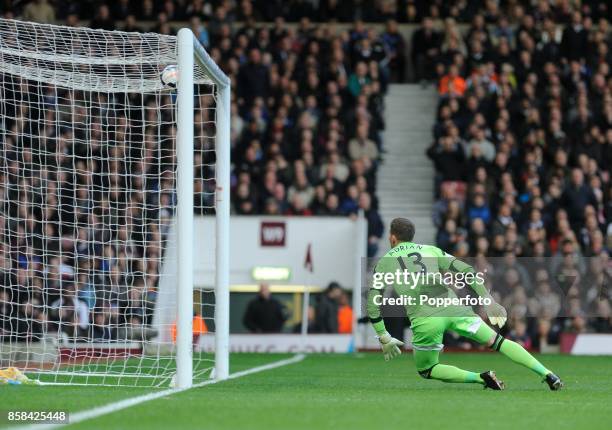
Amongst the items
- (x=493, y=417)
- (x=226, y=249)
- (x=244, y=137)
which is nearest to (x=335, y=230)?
(x=244, y=137)

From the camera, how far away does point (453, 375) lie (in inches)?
497

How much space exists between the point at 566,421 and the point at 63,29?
A: 6.90 meters

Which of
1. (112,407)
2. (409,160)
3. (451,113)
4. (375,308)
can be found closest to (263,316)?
(451,113)

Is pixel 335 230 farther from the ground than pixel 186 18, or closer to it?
closer to it

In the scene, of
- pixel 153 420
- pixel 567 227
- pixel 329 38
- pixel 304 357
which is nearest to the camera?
pixel 153 420

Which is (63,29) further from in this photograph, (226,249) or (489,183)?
(489,183)

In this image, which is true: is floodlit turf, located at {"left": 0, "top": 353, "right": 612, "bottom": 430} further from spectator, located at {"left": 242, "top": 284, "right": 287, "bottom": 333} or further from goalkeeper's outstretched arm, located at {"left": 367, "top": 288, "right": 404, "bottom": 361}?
spectator, located at {"left": 242, "top": 284, "right": 287, "bottom": 333}

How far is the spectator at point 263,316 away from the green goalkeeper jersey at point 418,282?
1034 cm

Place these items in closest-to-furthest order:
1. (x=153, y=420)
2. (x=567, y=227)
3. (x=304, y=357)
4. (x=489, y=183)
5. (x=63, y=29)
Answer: (x=153, y=420), (x=63, y=29), (x=304, y=357), (x=567, y=227), (x=489, y=183)

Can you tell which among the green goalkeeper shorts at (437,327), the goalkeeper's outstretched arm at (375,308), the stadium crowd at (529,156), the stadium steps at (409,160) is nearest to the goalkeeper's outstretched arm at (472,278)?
the green goalkeeper shorts at (437,327)

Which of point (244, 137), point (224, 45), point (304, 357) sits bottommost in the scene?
point (304, 357)

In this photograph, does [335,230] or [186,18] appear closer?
[335,230]

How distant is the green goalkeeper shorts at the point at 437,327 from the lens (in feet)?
41.3

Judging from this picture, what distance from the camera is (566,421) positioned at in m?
9.43
